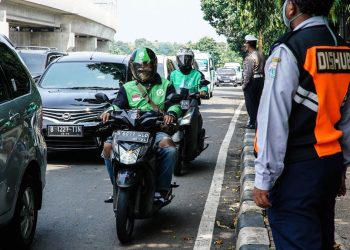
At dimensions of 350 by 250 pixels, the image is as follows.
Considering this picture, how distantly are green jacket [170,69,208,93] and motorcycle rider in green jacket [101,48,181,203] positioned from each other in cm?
337

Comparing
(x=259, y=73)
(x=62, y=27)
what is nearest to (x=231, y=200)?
(x=259, y=73)

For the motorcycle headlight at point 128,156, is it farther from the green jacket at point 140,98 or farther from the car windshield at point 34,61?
the car windshield at point 34,61

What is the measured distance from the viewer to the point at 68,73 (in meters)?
10.6

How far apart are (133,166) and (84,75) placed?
5434 millimetres

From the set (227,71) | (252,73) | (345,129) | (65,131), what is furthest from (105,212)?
(227,71)

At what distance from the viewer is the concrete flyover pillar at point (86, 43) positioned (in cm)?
6150

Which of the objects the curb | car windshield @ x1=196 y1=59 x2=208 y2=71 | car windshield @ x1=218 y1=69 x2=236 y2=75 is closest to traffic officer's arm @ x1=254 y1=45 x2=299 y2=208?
the curb

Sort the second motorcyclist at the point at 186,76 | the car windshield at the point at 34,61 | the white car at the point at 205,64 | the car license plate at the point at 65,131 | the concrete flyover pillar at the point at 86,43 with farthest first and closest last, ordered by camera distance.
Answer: the concrete flyover pillar at the point at 86,43 → the white car at the point at 205,64 → the car windshield at the point at 34,61 → the second motorcyclist at the point at 186,76 → the car license plate at the point at 65,131

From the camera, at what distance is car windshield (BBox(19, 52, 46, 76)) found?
15.5 metres

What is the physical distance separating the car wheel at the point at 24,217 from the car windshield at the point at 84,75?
16.4 ft

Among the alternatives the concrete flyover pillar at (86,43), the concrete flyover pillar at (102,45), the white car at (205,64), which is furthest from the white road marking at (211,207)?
the concrete flyover pillar at (102,45)

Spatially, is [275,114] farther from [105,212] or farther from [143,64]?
[105,212]

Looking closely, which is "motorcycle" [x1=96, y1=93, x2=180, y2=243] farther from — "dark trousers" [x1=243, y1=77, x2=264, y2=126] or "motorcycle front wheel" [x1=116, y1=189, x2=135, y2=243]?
"dark trousers" [x1=243, y1=77, x2=264, y2=126]

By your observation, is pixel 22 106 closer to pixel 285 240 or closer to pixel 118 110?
pixel 118 110
